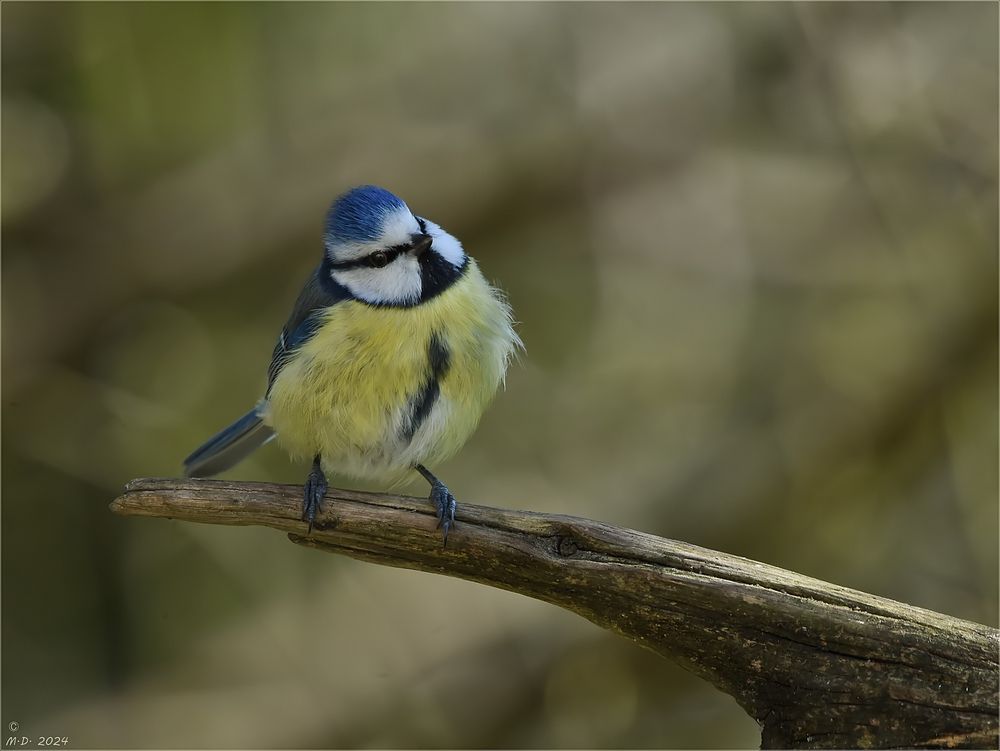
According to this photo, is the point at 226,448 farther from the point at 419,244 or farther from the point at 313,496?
the point at 419,244

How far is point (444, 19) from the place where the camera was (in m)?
4.54

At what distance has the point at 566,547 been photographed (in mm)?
2094

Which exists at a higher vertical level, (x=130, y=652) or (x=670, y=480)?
(x=670, y=480)

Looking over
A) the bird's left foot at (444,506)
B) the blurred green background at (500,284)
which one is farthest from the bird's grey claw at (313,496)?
the blurred green background at (500,284)

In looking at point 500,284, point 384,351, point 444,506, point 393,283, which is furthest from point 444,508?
point 500,284

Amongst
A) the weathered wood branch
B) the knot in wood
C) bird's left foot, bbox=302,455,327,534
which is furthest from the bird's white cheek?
the knot in wood

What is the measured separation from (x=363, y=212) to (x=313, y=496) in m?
0.72

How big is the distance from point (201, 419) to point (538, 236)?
5.72 ft

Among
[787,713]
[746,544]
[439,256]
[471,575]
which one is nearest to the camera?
[787,713]

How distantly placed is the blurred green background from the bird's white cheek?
1605mm

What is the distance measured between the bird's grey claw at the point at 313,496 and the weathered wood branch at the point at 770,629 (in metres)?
0.29

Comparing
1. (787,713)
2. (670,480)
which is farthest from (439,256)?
(670,480)

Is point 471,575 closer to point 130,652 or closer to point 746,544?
point 746,544

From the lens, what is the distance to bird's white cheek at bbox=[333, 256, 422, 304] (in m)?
2.46
